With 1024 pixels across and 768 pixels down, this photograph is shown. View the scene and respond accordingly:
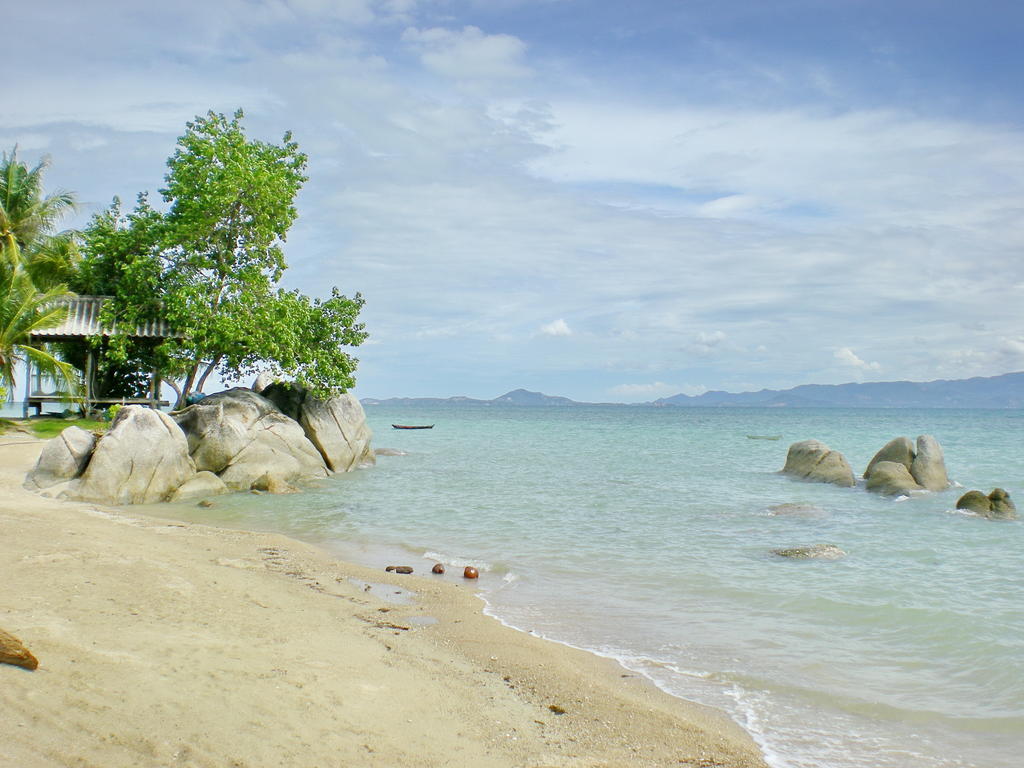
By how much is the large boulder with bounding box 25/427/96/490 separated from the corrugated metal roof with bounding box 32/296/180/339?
6.75m

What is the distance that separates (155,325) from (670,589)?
60.8ft

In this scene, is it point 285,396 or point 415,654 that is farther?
point 285,396

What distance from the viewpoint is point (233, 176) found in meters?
21.7

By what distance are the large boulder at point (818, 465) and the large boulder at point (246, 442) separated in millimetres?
14607

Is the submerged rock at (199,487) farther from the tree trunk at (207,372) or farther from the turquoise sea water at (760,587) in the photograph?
the tree trunk at (207,372)

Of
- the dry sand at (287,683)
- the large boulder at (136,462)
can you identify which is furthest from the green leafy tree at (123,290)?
the dry sand at (287,683)

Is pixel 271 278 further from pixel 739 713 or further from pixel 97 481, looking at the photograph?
pixel 739 713

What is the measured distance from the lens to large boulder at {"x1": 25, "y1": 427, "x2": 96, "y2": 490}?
15391 millimetres

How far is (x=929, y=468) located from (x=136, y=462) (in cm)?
1973

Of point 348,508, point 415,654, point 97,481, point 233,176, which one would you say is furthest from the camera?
point 233,176

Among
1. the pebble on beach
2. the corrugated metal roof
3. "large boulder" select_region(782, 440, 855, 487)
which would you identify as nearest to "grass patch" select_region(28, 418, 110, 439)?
the corrugated metal roof

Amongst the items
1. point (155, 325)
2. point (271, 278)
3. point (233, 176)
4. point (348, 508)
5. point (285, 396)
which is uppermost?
point (233, 176)

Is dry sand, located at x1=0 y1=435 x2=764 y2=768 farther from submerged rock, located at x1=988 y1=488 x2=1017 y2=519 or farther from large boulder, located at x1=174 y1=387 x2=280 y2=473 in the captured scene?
submerged rock, located at x1=988 y1=488 x2=1017 y2=519

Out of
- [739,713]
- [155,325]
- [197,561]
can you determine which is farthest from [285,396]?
[739,713]
